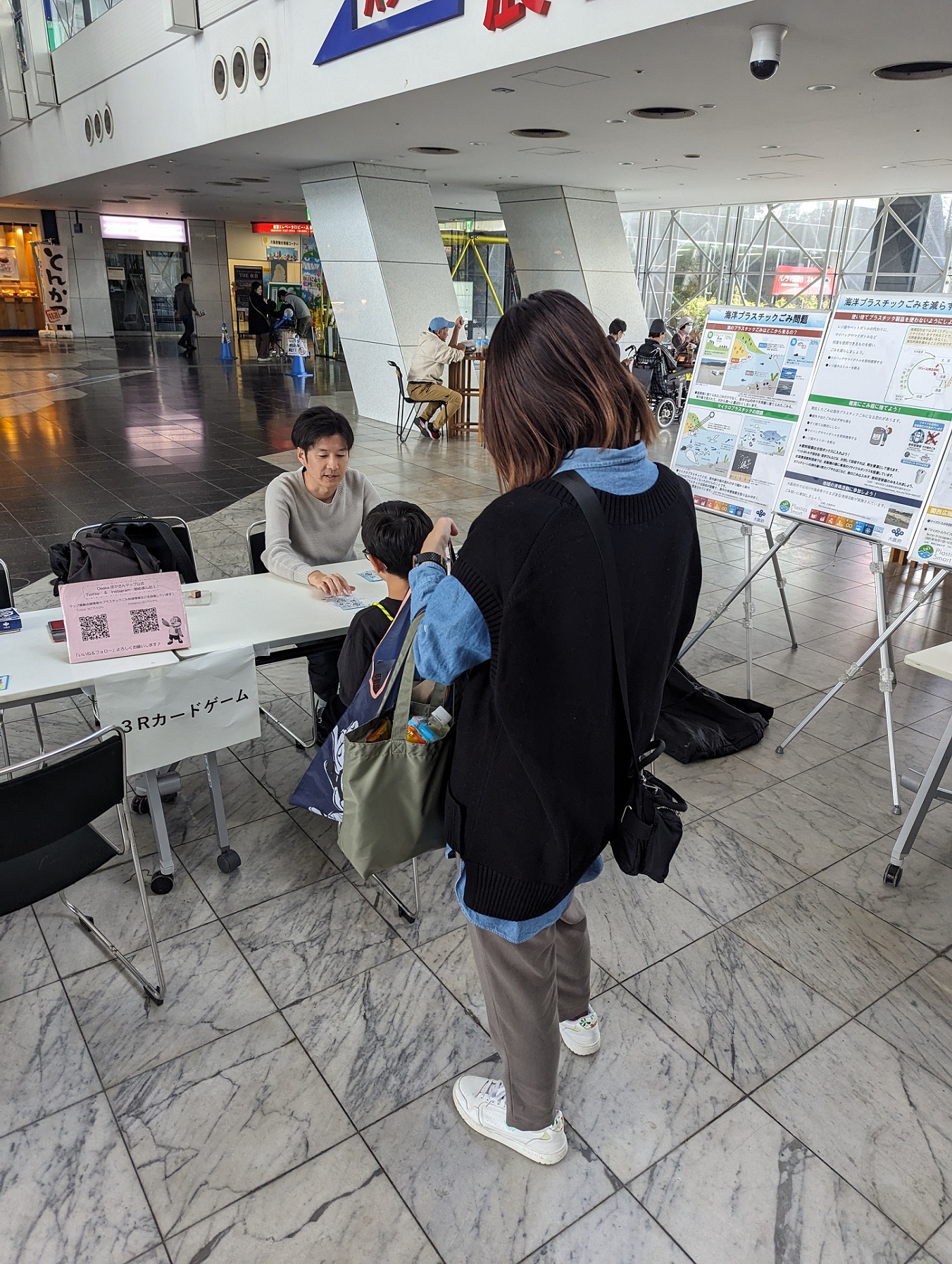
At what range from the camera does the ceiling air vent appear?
21.5ft

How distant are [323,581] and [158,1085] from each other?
1.54 meters

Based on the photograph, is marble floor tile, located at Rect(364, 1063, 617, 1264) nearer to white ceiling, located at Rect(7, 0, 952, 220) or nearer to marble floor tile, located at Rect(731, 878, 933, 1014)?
marble floor tile, located at Rect(731, 878, 933, 1014)

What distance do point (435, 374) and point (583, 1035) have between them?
336 inches

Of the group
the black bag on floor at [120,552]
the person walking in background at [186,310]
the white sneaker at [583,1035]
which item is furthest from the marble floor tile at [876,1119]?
the person walking in background at [186,310]

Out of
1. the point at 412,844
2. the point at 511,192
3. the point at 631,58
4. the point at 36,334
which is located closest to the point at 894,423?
the point at 412,844

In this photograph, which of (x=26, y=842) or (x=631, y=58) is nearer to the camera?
(x=26, y=842)

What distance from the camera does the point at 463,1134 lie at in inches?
70.7

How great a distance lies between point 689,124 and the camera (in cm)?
718

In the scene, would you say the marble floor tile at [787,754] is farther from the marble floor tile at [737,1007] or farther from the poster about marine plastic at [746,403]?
the marble floor tile at [737,1007]

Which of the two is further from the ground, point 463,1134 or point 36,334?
point 463,1134

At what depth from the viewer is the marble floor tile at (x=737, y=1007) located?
2010 millimetres

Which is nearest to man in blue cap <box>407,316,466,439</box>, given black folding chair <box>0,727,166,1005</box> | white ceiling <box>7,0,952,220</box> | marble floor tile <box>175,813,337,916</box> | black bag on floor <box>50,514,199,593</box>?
white ceiling <box>7,0,952,220</box>

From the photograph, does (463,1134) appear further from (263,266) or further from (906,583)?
(263,266)

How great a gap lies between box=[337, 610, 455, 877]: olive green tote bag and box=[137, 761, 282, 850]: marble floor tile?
1303mm
